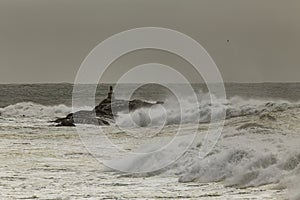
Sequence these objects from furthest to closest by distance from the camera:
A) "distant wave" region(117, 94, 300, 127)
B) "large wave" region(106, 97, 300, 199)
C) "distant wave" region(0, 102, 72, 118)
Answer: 1. "distant wave" region(0, 102, 72, 118)
2. "distant wave" region(117, 94, 300, 127)
3. "large wave" region(106, 97, 300, 199)

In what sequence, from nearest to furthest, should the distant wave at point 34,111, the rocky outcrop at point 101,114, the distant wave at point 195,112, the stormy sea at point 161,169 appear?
the stormy sea at point 161,169, the distant wave at point 195,112, the rocky outcrop at point 101,114, the distant wave at point 34,111

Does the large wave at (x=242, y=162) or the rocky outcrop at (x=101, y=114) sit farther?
the rocky outcrop at (x=101, y=114)

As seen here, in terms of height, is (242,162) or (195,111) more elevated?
(195,111)

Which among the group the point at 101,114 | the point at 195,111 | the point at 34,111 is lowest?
the point at 195,111

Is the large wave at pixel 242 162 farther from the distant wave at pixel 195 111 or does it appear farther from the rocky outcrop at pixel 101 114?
the rocky outcrop at pixel 101 114

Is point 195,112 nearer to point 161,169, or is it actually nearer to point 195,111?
point 195,111

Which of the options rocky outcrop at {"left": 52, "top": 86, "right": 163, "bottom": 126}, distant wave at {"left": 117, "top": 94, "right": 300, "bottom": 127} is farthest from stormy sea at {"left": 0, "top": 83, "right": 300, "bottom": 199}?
rocky outcrop at {"left": 52, "top": 86, "right": 163, "bottom": 126}

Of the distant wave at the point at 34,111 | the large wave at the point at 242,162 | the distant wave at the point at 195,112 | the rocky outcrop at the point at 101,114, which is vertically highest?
the distant wave at the point at 34,111

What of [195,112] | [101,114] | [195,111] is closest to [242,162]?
[195,112]

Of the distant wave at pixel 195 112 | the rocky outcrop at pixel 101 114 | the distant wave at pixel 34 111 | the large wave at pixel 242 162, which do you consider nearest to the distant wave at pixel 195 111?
the distant wave at pixel 195 112

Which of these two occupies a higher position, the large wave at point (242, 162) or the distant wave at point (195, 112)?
the distant wave at point (195, 112)

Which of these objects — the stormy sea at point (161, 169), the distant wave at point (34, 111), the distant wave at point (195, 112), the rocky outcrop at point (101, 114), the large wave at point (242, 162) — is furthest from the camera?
the distant wave at point (34, 111)

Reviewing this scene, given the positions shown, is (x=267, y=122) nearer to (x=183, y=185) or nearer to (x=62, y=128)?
(x=183, y=185)

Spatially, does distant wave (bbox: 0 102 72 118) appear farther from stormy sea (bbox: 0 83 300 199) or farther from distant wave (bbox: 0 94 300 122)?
stormy sea (bbox: 0 83 300 199)
